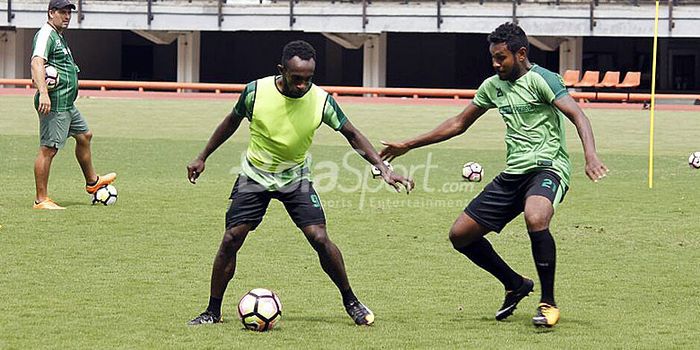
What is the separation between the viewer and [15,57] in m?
46.7

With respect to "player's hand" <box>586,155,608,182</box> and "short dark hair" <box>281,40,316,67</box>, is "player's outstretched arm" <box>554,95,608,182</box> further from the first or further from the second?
"short dark hair" <box>281,40,316,67</box>

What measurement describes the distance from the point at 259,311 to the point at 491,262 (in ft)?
5.50

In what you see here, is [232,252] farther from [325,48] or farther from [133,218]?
Answer: [325,48]

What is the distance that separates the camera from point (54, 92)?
13516 mm

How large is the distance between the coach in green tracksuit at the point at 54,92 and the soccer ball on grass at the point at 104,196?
0.68 m

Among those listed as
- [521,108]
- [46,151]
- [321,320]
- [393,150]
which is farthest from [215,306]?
[46,151]

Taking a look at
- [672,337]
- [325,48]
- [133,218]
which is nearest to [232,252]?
[672,337]

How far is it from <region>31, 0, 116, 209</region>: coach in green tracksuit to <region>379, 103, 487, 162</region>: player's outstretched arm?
5.43 metres

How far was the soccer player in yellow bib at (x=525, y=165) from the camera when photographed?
820 cm

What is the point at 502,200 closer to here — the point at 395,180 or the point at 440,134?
the point at 440,134

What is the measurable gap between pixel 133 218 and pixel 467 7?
30603mm

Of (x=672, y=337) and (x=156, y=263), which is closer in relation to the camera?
(x=672, y=337)

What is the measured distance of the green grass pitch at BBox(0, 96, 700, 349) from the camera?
795 cm

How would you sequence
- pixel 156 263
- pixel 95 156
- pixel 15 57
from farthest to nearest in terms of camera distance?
pixel 15 57 < pixel 95 156 < pixel 156 263
